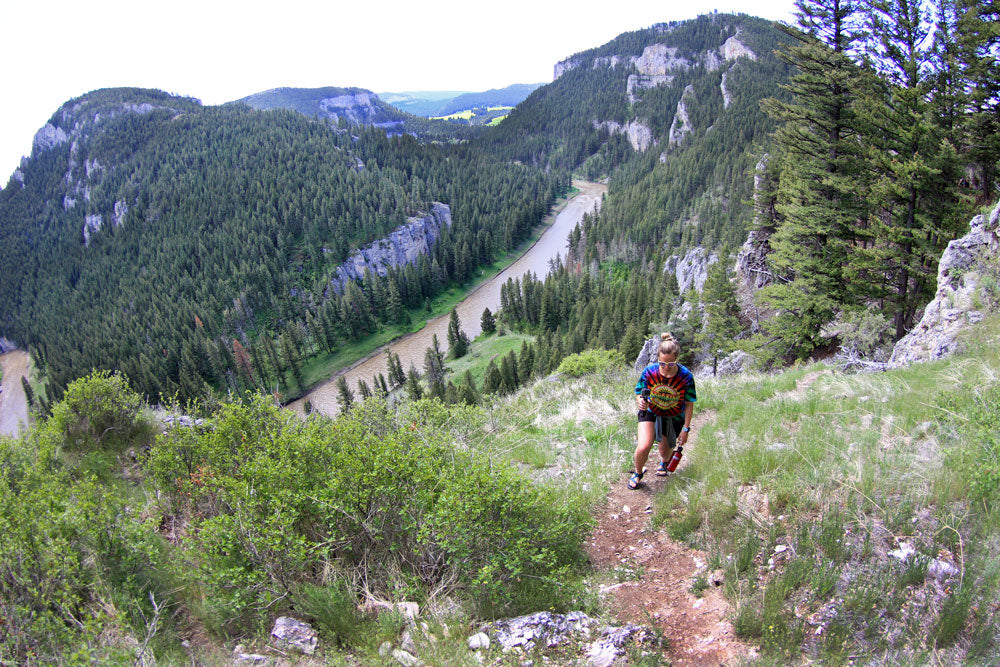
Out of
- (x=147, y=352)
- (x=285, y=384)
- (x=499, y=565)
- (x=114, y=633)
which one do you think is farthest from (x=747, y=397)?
(x=147, y=352)

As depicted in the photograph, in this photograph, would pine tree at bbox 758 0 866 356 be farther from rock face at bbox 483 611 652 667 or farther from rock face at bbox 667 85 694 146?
rock face at bbox 667 85 694 146

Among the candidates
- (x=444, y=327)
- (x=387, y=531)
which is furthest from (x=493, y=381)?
(x=387, y=531)

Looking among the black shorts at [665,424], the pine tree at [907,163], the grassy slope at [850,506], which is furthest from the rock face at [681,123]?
the black shorts at [665,424]

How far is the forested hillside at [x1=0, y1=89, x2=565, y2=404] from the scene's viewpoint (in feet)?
325

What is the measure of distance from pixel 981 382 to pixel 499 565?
8.49 metres

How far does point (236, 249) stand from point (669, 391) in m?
146

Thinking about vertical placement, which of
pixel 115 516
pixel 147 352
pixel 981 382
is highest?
pixel 981 382

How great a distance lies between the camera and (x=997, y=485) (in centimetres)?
496

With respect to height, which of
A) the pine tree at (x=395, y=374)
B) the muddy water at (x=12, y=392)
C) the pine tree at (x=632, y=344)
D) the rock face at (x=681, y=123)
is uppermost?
the rock face at (x=681, y=123)

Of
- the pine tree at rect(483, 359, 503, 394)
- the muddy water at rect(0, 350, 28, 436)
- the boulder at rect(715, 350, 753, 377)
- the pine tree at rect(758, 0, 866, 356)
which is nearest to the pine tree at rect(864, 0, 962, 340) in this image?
the pine tree at rect(758, 0, 866, 356)

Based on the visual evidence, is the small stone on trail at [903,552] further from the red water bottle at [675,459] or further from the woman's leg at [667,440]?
the woman's leg at [667,440]

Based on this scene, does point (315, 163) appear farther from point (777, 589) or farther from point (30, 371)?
point (777, 589)

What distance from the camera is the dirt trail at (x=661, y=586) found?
15.6ft

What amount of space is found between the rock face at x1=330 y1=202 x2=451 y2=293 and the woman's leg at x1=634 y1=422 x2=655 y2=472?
11830 cm
